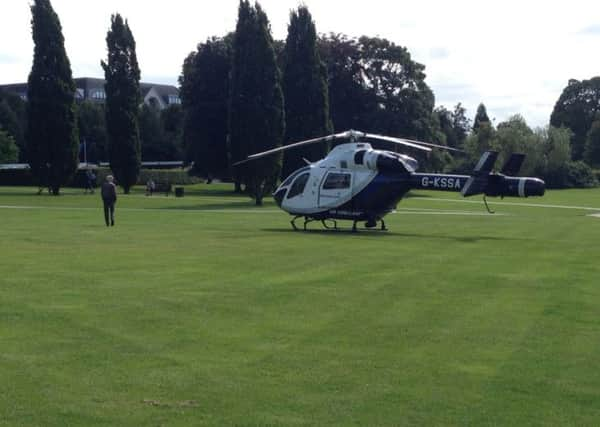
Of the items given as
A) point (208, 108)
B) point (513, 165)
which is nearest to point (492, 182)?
point (513, 165)

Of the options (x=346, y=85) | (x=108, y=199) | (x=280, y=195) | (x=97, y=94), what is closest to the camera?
(x=108, y=199)

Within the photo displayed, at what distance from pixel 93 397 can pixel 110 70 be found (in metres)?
57.3

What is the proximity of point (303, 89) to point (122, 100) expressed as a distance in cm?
1240

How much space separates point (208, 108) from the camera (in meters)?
79.0

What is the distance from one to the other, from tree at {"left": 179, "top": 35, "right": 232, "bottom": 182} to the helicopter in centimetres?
4639

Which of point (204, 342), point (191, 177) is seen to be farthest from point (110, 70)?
point (204, 342)

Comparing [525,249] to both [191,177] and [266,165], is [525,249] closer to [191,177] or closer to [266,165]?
[266,165]

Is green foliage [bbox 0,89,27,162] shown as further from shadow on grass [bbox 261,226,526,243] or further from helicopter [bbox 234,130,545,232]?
shadow on grass [bbox 261,226,526,243]

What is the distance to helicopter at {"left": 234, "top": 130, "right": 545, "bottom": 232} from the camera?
3034cm

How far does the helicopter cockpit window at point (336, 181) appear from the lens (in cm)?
3184

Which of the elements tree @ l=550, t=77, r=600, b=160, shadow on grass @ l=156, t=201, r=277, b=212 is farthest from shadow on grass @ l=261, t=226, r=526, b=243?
tree @ l=550, t=77, r=600, b=160

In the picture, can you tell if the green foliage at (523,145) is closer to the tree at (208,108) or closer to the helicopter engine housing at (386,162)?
the tree at (208,108)

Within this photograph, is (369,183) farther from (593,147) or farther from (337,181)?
(593,147)

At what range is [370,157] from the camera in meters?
31.0
